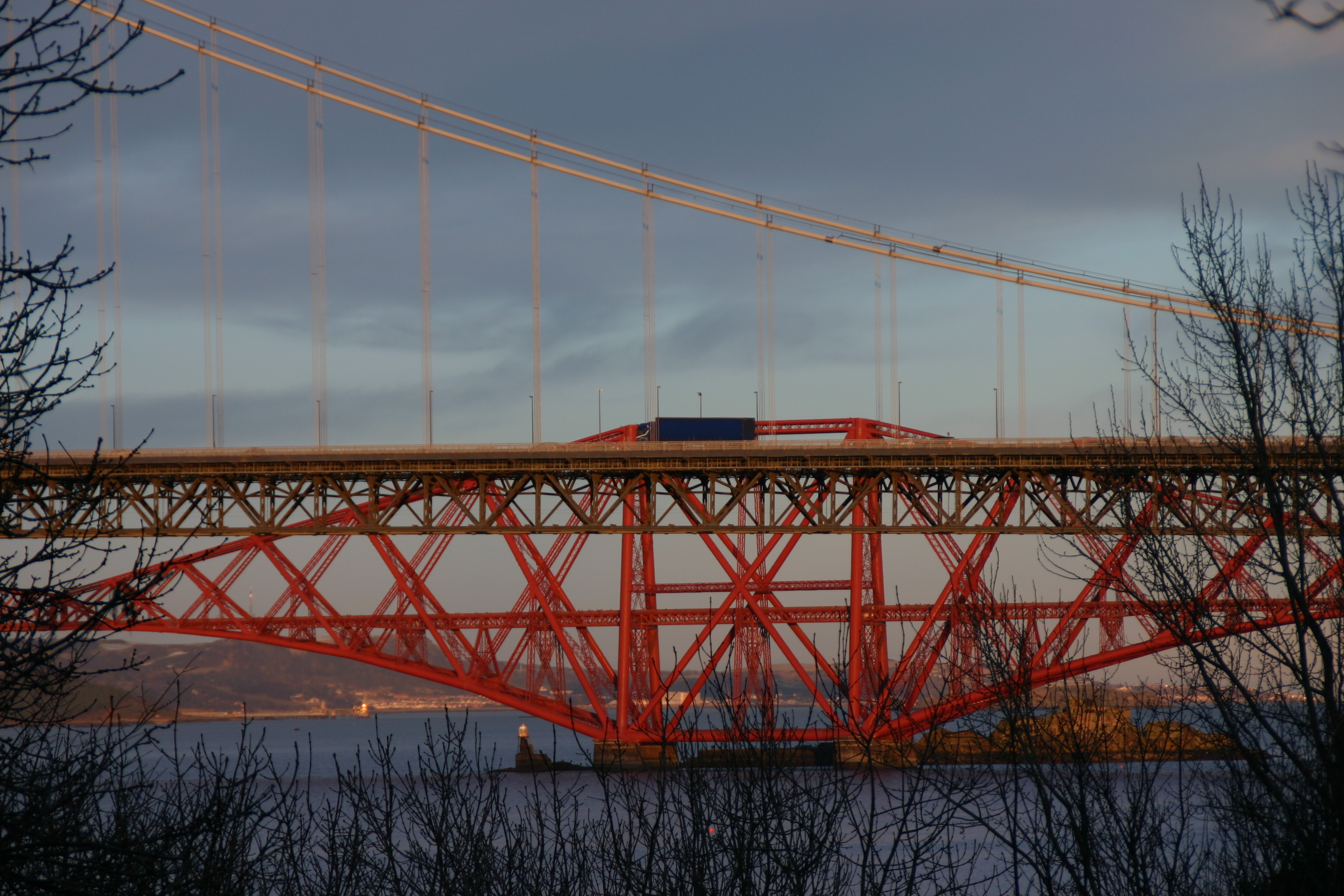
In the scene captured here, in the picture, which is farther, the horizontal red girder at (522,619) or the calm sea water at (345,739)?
the calm sea water at (345,739)

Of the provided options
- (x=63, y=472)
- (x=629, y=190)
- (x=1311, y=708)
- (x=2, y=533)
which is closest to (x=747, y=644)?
(x=629, y=190)

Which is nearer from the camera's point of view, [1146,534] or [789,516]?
[1146,534]

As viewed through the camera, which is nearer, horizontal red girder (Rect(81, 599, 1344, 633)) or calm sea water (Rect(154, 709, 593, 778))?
horizontal red girder (Rect(81, 599, 1344, 633))

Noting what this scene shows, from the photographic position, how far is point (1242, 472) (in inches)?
461

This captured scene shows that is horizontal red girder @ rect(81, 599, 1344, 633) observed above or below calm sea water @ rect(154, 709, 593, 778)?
above

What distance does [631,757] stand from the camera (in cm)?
3656

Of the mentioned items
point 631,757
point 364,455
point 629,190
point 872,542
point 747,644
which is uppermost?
point 629,190

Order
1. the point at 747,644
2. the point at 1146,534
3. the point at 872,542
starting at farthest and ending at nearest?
1. the point at 872,542
2. the point at 747,644
3. the point at 1146,534

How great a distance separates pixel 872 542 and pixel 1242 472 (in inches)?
1033

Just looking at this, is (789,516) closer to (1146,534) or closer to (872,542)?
(872,542)

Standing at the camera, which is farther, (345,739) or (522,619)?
(345,739)

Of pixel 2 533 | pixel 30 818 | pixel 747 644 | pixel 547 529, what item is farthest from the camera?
pixel 747 644

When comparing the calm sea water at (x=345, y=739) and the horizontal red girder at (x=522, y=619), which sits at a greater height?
the horizontal red girder at (x=522, y=619)

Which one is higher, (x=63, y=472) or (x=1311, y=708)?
(x=63, y=472)
